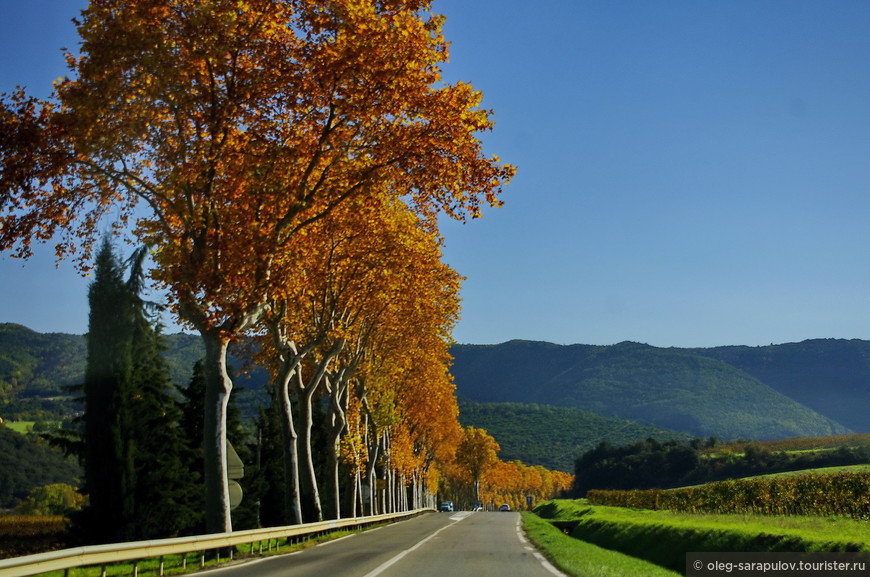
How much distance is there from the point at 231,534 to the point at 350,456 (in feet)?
72.8

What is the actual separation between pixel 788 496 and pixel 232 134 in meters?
25.9

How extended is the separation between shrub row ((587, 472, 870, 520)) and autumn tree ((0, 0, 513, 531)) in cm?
1786

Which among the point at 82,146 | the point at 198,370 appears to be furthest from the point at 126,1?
the point at 198,370

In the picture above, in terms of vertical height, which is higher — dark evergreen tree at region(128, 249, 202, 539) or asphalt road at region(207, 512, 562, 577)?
dark evergreen tree at region(128, 249, 202, 539)

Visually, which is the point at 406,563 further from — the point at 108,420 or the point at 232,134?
the point at 108,420

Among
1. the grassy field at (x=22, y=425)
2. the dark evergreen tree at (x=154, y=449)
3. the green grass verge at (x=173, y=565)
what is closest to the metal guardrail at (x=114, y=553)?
the green grass verge at (x=173, y=565)

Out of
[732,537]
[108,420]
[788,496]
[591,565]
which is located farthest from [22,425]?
[591,565]

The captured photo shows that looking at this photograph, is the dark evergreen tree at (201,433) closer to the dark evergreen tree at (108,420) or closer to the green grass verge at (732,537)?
the dark evergreen tree at (108,420)

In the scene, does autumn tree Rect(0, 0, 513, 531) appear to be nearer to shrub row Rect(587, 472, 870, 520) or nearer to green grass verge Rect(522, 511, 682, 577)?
green grass verge Rect(522, 511, 682, 577)

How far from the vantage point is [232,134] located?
2014cm

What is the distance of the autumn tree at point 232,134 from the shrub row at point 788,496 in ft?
58.6

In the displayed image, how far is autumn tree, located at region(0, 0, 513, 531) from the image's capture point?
61.0 feet

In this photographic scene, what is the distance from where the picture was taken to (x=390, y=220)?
97.7 ft

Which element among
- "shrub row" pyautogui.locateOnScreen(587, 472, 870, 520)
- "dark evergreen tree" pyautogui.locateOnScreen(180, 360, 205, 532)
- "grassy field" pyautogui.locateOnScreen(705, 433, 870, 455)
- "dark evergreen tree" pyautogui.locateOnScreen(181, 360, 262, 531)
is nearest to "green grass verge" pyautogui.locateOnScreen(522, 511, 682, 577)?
"shrub row" pyautogui.locateOnScreen(587, 472, 870, 520)
